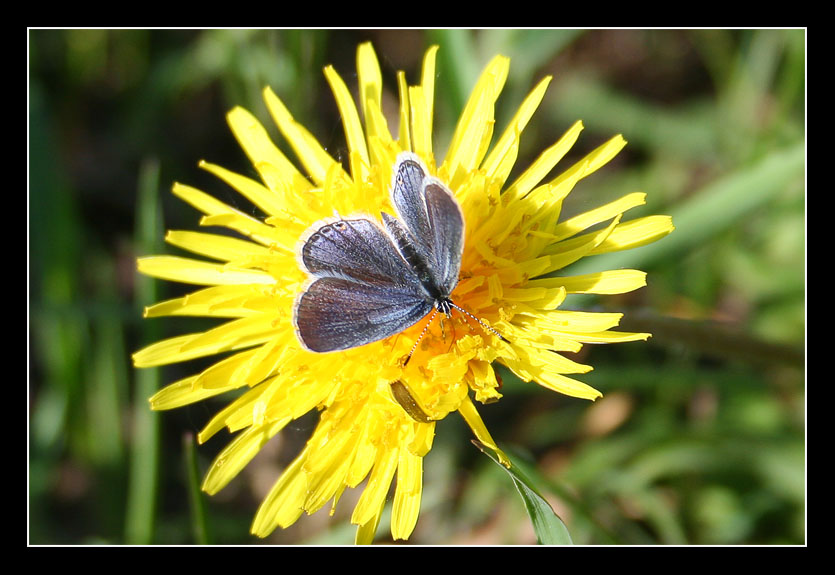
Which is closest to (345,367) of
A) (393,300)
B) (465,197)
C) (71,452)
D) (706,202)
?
(393,300)

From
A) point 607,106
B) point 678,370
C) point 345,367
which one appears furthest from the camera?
point 607,106

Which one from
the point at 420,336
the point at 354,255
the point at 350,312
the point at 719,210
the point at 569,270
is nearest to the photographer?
the point at 350,312

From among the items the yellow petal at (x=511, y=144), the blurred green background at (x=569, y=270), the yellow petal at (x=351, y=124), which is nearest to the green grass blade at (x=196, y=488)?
the blurred green background at (x=569, y=270)

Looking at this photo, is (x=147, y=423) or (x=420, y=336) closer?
(x=420, y=336)

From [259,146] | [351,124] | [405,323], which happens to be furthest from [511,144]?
[259,146]

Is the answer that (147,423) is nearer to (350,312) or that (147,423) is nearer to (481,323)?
(350,312)
